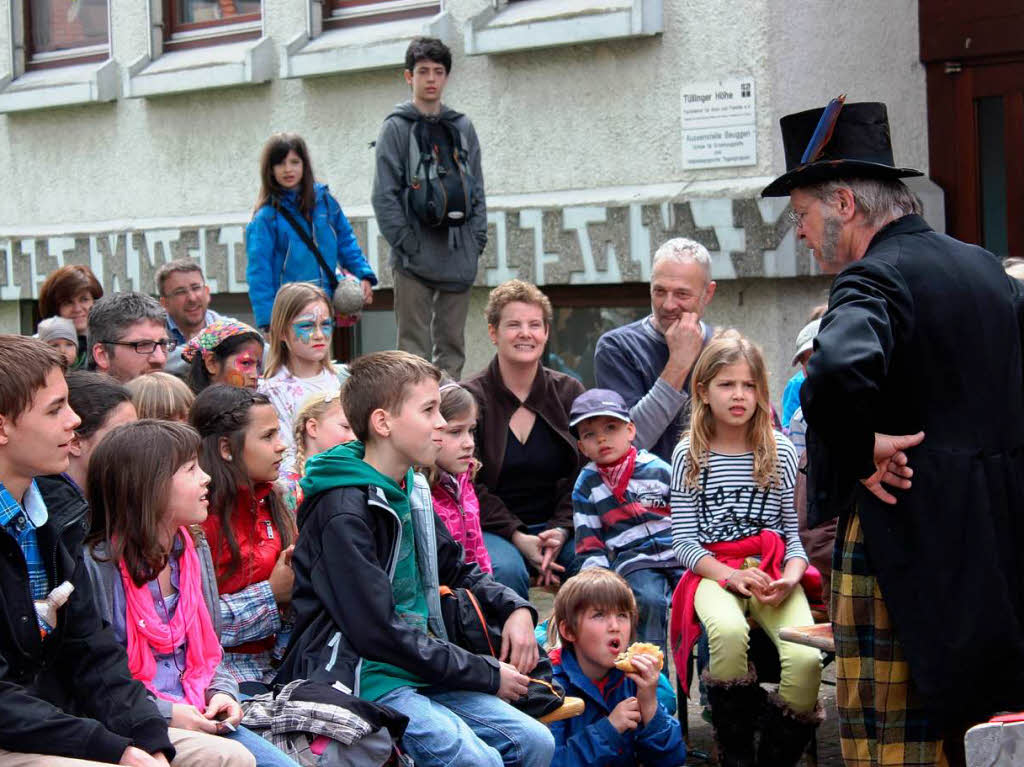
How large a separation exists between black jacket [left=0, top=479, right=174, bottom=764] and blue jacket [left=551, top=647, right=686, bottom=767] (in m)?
1.59

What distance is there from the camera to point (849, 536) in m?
3.92

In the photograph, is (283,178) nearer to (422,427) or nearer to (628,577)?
(628,577)

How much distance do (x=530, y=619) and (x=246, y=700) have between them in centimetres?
89

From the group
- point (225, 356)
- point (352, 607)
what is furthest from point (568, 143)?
point (352, 607)

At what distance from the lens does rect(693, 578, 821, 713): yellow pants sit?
5141 mm

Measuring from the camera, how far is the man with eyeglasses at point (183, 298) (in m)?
7.54

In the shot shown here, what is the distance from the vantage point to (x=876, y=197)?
3.97 meters

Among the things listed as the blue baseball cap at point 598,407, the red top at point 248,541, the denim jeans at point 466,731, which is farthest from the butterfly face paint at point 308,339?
the denim jeans at point 466,731

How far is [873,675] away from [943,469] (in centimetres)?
56

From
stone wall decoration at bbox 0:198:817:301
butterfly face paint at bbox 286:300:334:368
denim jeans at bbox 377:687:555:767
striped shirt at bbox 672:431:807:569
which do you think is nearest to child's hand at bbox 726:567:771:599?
striped shirt at bbox 672:431:807:569

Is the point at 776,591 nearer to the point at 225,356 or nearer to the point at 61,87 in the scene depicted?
the point at 225,356

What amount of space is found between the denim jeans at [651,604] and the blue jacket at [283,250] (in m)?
3.30

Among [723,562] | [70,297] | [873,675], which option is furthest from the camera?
[70,297]

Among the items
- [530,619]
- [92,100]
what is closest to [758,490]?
[530,619]
